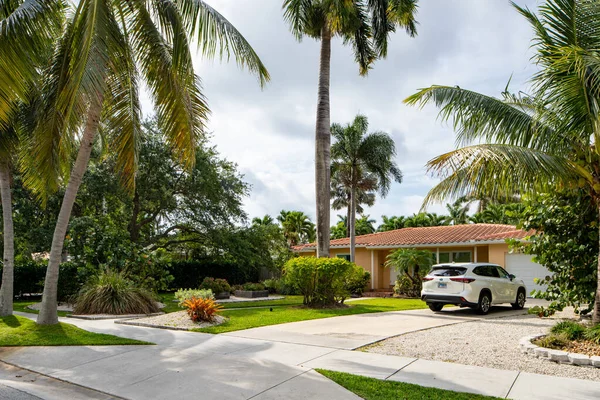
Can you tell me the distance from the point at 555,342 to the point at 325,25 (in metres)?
13.7

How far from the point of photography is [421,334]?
1053 centimetres

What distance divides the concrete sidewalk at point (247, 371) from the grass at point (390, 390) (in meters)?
0.21

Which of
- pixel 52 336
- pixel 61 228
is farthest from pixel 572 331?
pixel 61 228

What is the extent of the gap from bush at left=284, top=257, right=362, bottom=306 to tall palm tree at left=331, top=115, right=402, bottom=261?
1162cm

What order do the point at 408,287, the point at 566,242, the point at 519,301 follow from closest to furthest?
the point at 566,242, the point at 519,301, the point at 408,287

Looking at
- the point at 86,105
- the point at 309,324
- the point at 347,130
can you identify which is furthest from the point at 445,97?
the point at 347,130

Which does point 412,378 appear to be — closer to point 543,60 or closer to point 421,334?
point 421,334

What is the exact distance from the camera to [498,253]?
73.5 feet

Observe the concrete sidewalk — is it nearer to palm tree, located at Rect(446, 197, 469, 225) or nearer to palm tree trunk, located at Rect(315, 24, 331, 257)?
palm tree trunk, located at Rect(315, 24, 331, 257)

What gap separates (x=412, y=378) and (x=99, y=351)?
549cm

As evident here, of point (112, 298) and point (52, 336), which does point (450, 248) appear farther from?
point (52, 336)

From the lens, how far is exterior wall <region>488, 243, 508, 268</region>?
72.6 ft

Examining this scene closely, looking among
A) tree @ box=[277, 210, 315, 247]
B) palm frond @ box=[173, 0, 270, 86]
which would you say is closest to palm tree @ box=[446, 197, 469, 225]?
tree @ box=[277, 210, 315, 247]

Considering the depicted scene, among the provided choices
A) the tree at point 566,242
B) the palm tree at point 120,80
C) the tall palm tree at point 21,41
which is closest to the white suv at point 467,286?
the tree at point 566,242
